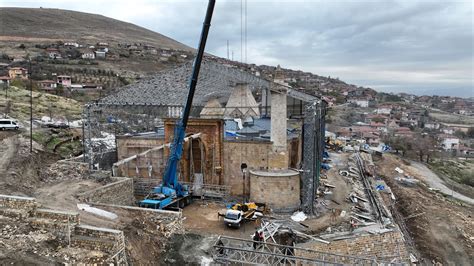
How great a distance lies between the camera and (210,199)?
20516 mm

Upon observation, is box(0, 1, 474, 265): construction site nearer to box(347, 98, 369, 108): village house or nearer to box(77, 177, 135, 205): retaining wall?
box(77, 177, 135, 205): retaining wall

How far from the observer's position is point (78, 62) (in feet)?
269

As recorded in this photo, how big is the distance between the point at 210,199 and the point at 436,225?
15.5m

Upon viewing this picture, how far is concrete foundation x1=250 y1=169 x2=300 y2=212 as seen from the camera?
18406 millimetres

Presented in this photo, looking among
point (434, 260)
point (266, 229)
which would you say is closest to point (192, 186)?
point (266, 229)

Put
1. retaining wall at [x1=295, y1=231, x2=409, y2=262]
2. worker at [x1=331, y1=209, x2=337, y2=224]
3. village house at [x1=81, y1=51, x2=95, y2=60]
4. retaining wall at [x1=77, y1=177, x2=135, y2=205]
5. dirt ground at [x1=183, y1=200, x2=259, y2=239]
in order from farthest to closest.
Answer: village house at [x1=81, y1=51, x2=95, y2=60], worker at [x1=331, y1=209, x2=337, y2=224], retaining wall at [x1=77, y1=177, x2=135, y2=205], dirt ground at [x1=183, y1=200, x2=259, y2=239], retaining wall at [x1=295, y1=231, x2=409, y2=262]

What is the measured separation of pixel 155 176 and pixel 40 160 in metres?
7.94

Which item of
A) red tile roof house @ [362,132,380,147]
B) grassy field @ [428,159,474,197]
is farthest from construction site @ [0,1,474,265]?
red tile roof house @ [362,132,380,147]

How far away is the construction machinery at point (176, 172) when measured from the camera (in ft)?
54.8

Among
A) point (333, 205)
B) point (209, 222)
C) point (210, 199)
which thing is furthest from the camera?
point (210, 199)

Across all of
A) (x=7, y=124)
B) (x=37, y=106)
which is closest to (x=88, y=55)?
(x=37, y=106)

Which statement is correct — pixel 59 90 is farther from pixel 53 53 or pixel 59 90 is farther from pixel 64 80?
pixel 53 53

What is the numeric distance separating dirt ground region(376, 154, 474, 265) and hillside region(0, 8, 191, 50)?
103 metres

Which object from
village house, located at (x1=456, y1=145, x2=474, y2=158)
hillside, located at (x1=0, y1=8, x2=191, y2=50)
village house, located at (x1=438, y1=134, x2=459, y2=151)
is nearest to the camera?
village house, located at (x1=456, y1=145, x2=474, y2=158)
